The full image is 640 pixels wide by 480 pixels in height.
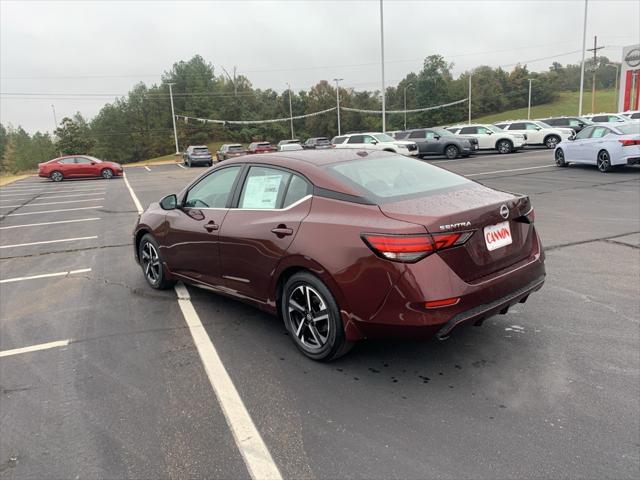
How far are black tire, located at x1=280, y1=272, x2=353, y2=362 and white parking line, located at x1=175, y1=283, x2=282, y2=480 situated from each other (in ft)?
2.07

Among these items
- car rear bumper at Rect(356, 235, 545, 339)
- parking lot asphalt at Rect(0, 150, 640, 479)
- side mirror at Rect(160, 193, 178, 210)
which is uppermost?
side mirror at Rect(160, 193, 178, 210)

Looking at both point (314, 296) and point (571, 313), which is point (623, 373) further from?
point (314, 296)

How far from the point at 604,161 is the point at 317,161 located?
1502cm

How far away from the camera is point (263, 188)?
4.18 meters

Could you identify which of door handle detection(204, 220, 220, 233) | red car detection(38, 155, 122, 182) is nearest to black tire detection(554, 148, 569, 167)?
door handle detection(204, 220, 220, 233)

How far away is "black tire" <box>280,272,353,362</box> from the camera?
3477 millimetres

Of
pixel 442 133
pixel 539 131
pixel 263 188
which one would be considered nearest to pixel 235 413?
pixel 263 188

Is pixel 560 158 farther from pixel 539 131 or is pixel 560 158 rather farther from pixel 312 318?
pixel 312 318

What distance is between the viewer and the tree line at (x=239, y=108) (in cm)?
9819

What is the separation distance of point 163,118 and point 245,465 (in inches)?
4184

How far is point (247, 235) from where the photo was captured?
408cm

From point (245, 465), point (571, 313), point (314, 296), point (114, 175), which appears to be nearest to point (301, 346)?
point (314, 296)

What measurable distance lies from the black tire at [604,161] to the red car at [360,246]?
1388 cm

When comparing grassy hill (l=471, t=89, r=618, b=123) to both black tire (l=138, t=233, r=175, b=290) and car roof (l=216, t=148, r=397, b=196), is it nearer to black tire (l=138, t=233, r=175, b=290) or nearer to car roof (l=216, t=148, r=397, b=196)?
black tire (l=138, t=233, r=175, b=290)
